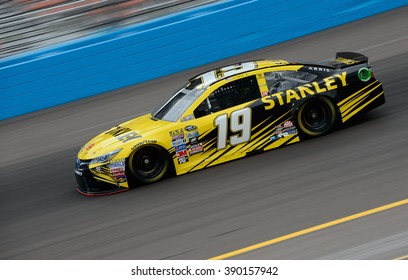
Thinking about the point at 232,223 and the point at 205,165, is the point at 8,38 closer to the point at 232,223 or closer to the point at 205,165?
the point at 205,165

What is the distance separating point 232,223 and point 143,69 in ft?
33.3

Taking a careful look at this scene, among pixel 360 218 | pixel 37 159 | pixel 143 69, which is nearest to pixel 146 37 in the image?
pixel 143 69

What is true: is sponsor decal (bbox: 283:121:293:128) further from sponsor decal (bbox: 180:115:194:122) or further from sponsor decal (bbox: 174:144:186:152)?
sponsor decal (bbox: 174:144:186:152)

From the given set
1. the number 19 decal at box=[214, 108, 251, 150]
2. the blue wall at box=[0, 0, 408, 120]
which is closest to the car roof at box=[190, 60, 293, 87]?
the number 19 decal at box=[214, 108, 251, 150]

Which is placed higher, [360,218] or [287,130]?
[287,130]

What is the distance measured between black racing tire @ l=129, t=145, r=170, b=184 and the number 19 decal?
33.2 inches

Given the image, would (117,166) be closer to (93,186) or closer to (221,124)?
(93,186)

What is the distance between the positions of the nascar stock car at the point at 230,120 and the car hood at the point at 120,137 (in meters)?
0.02

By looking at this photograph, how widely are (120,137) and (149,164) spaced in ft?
2.01

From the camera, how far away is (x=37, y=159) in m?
13.4

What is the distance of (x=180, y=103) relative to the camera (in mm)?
10750

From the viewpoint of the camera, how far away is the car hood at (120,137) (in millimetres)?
10211

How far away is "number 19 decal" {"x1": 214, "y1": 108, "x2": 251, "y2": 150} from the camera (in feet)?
33.7

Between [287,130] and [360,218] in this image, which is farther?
[287,130]
